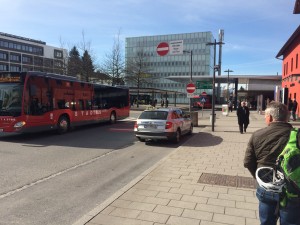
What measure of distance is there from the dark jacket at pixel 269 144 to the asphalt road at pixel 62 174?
2.83 metres

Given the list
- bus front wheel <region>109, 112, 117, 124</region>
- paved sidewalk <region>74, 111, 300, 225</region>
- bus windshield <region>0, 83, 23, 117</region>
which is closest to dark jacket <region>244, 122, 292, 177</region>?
paved sidewalk <region>74, 111, 300, 225</region>

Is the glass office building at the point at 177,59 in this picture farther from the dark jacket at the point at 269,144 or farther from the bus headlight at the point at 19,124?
the dark jacket at the point at 269,144

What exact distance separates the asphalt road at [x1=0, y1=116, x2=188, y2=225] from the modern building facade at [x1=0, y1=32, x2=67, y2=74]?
83.7 m

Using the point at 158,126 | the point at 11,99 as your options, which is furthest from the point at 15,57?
the point at 158,126

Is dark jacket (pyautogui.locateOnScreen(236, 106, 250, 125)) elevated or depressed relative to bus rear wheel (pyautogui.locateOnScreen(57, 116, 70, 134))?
elevated

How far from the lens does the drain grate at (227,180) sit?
6517mm

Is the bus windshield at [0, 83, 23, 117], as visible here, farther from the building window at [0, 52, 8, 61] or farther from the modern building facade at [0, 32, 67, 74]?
the building window at [0, 52, 8, 61]

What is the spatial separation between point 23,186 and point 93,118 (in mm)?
13129

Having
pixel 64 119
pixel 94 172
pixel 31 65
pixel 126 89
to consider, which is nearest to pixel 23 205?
pixel 94 172

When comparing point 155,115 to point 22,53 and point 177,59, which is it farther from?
point 22,53

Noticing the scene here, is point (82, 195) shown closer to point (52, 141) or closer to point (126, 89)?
point (52, 141)

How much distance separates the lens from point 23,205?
17.4 ft

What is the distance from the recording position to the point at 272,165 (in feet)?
10.2

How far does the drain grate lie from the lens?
6517 mm
